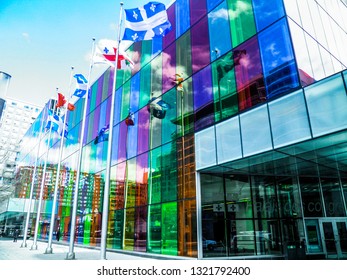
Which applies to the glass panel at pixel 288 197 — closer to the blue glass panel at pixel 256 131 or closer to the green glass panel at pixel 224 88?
the green glass panel at pixel 224 88

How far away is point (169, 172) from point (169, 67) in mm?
8320

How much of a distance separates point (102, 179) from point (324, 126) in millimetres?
22019

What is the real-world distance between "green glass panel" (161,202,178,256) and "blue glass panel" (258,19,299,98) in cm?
926

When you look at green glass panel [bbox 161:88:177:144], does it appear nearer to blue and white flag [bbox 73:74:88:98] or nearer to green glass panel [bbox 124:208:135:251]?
blue and white flag [bbox 73:74:88:98]

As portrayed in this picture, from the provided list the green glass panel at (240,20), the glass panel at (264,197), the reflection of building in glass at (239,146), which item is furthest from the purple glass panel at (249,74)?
the glass panel at (264,197)

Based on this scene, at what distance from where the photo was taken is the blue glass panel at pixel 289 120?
35.0 ft

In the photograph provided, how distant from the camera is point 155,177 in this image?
1964 centimetres

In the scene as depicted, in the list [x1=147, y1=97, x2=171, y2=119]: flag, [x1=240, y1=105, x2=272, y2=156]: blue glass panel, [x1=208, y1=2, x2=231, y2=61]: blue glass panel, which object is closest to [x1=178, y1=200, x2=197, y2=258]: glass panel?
[x1=240, y1=105, x2=272, y2=156]: blue glass panel

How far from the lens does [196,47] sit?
18.8 metres

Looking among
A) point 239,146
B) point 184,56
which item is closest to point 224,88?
point 239,146

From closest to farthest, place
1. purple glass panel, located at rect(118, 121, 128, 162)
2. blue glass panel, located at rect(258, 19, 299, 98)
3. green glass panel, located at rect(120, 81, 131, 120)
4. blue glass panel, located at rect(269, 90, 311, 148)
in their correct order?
blue glass panel, located at rect(269, 90, 311, 148) → blue glass panel, located at rect(258, 19, 299, 98) → purple glass panel, located at rect(118, 121, 128, 162) → green glass panel, located at rect(120, 81, 131, 120)

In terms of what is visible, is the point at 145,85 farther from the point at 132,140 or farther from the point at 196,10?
the point at 196,10

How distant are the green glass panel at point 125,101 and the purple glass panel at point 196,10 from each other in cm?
923

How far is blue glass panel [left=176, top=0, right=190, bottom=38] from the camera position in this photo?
20.5 meters
